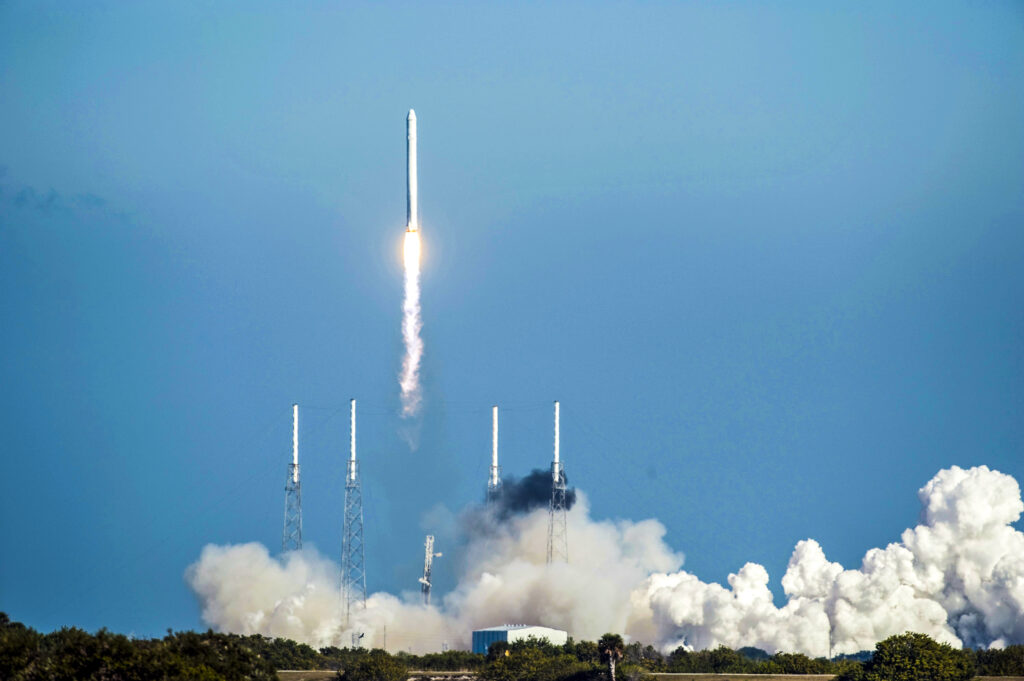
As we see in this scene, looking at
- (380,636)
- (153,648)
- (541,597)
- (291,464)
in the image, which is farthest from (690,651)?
(153,648)

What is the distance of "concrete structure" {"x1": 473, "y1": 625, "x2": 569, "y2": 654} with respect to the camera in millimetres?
148125

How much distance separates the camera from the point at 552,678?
127 meters

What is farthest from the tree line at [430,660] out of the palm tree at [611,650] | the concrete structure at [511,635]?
the concrete structure at [511,635]

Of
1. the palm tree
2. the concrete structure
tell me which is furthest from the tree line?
the concrete structure

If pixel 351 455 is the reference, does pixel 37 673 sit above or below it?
below

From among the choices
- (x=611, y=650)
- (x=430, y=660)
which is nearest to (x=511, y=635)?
(x=430, y=660)

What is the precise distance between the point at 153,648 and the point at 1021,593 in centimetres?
8195

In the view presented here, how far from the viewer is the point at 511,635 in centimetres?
14800

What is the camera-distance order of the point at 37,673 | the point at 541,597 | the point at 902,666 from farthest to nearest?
the point at 541,597 < the point at 902,666 < the point at 37,673

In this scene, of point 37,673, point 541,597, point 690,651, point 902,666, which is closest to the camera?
point 37,673

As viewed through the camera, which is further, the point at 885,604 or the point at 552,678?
the point at 885,604

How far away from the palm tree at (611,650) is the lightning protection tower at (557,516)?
1336 inches

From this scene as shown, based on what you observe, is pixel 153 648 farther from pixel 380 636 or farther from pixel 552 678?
pixel 380 636

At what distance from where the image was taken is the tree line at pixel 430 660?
9388 cm
